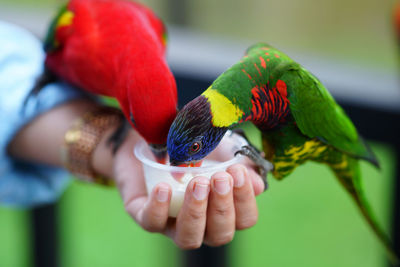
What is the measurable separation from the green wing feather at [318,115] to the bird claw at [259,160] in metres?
0.09

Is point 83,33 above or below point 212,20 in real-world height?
above

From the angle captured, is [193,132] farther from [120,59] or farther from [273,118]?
[120,59]

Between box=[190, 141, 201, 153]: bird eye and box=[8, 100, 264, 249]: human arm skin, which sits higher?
box=[190, 141, 201, 153]: bird eye

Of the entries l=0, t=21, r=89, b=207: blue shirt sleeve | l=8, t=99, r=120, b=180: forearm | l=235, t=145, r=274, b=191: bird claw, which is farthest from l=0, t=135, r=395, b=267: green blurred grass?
l=0, t=21, r=89, b=207: blue shirt sleeve

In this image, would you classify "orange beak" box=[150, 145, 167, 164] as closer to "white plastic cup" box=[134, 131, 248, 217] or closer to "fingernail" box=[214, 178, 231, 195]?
"white plastic cup" box=[134, 131, 248, 217]

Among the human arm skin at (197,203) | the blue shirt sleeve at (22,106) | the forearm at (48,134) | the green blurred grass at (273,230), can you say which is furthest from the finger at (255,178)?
the blue shirt sleeve at (22,106)

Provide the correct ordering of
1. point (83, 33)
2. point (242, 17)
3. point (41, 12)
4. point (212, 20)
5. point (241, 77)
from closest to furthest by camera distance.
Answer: point (241, 77), point (83, 33), point (242, 17), point (212, 20), point (41, 12)

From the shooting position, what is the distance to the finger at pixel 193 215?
642 millimetres

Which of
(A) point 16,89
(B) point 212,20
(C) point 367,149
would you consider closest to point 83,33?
(A) point 16,89

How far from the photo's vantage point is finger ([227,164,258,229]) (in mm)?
668

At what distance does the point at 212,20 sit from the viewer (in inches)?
75.2

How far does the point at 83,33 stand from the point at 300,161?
0.68 metres

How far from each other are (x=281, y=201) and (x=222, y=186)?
2.25ft

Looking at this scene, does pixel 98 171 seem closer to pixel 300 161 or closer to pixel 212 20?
pixel 300 161
